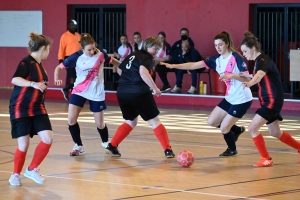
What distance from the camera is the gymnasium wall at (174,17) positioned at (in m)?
19.3

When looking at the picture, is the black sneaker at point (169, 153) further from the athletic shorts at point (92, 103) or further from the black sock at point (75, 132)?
the black sock at point (75, 132)

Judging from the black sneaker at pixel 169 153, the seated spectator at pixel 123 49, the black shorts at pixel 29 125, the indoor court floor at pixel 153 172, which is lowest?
the indoor court floor at pixel 153 172

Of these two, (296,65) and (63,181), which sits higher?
(296,65)

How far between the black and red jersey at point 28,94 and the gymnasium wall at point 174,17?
12.2m

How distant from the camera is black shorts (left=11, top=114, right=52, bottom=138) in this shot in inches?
291

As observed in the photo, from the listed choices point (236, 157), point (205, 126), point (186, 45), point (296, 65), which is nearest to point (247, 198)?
point (236, 157)

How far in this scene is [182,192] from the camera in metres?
6.99

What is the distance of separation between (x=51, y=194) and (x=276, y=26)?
13113mm

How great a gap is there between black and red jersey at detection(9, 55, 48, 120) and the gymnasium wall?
12.2 metres

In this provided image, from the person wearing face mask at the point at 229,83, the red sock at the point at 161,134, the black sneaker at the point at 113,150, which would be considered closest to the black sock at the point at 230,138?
the person wearing face mask at the point at 229,83

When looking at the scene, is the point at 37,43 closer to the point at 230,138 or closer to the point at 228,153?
the point at 230,138

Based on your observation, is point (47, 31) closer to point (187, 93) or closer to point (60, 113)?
point (187, 93)

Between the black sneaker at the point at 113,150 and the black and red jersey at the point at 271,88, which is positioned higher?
the black and red jersey at the point at 271,88

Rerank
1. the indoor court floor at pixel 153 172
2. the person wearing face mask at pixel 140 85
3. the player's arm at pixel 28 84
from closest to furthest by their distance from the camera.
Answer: the indoor court floor at pixel 153 172, the player's arm at pixel 28 84, the person wearing face mask at pixel 140 85
